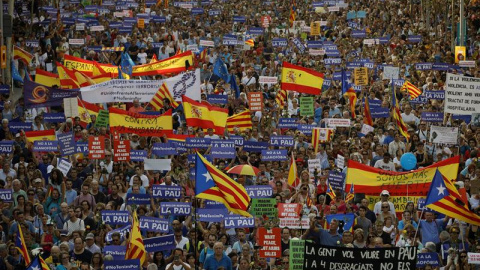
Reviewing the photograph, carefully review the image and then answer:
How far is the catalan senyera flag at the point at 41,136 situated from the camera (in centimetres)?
2597

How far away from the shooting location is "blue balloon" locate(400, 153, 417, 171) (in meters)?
24.6

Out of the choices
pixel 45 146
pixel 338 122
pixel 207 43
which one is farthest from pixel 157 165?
pixel 207 43

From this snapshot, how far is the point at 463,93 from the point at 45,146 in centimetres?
742

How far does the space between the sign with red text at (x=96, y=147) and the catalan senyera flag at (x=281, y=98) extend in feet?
20.4

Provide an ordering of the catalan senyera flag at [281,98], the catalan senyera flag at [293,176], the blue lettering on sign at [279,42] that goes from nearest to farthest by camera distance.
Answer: the catalan senyera flag at [293,176] < the catalan senyera flag at [281,98] < the blue lettering on sign at [279,42]

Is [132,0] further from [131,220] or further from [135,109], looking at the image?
[131,220]

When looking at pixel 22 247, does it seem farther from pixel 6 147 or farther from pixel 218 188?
pixel 6 147

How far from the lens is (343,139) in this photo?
86.8ft

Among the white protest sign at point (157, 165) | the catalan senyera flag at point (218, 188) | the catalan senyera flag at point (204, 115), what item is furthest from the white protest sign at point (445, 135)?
the catalan senyera flag at point (218, 188)

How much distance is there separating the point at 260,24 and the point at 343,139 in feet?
53.4

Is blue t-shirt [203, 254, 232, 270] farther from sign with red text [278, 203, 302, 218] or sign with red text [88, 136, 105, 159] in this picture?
sign with red text [88, 136, 105, 159]

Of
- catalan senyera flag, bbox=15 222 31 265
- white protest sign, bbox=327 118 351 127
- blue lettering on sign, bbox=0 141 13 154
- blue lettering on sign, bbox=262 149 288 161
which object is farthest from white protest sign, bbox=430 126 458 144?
catalan senyera flag, bbox=15 222 31 265

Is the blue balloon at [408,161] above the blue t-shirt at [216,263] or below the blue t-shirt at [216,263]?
above

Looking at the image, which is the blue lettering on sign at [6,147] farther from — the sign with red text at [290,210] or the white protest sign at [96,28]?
the white protest sign at [96,28]
